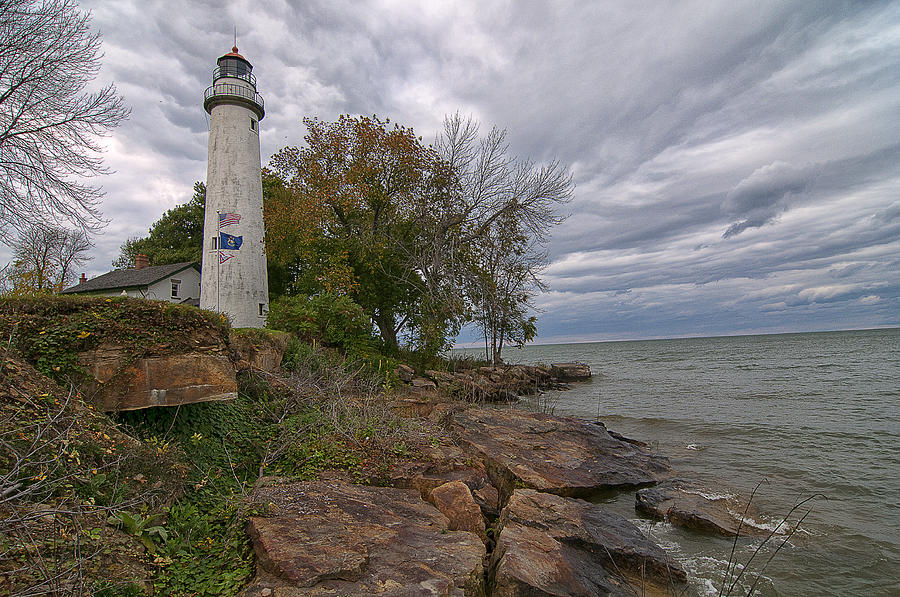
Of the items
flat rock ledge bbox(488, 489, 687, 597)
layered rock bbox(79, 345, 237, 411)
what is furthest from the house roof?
flat rock ledge bbox(488, 489, 687, 597)

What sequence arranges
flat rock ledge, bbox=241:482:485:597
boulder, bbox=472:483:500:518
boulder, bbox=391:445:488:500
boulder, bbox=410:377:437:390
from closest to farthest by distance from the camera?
1. flat rock ledge, bbox=241:482:485:597
2. boulder, bbox=472:483:500:518
3. boulder, bbox=391:445:488:500
4. boulder, bbox=410:377:437:390

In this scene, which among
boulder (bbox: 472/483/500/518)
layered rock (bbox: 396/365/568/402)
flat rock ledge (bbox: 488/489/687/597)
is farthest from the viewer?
layered rock (bbox: 396/365/568/402)

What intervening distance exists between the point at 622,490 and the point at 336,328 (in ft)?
32.7

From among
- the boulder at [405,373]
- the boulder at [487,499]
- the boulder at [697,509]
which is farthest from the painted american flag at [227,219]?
the boulder at [697,509]

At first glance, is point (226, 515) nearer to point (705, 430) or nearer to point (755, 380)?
point (705, 430)

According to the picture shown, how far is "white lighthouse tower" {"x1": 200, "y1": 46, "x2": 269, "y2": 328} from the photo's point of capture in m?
19.0

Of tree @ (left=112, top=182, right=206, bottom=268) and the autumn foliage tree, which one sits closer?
the autumn foliage tree

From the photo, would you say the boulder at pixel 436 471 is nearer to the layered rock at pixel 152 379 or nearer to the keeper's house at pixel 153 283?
the layered rock at pixel 152 379

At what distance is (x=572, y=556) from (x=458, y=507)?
138 centimetres

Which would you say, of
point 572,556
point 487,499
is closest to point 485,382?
point 487,499

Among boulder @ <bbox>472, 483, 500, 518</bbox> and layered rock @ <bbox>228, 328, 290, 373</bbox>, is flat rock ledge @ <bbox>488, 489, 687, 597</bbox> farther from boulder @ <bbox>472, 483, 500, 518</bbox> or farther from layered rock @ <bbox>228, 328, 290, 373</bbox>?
layered rock @ <bbox>228, 328, 290, 373</bbox>

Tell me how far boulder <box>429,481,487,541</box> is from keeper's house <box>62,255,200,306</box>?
26.6 metres

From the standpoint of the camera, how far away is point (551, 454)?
27.6 ft

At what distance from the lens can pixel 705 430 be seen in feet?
41.1
